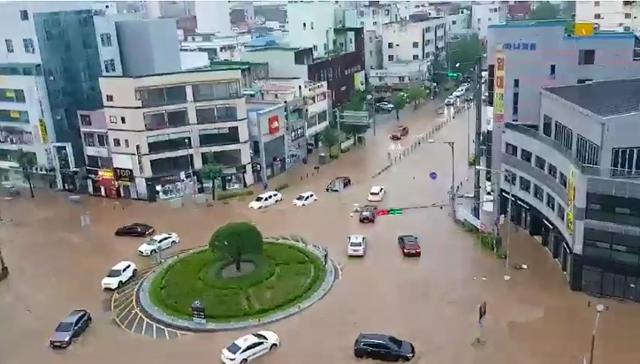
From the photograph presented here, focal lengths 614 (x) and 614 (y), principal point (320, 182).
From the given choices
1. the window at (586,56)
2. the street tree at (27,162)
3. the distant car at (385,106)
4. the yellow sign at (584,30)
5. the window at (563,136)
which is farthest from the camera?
the distant car at (385,106)

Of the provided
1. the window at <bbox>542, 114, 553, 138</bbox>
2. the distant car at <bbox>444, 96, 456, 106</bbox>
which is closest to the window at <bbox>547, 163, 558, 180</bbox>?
the window at <bbox>542, 114, 553, 138</bbox>

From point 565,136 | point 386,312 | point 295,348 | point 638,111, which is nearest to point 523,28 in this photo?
point 565,136

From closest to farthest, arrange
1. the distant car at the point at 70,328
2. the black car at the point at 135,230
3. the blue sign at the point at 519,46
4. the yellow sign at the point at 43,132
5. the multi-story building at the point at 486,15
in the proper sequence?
1. the distant car at the point at 70,328
2. the blue sign at the point at 519,46
3. the black car at the point at 135,230
4. the yellow sign at the point at 43,132
5. the multi-story building at the point at 486,15

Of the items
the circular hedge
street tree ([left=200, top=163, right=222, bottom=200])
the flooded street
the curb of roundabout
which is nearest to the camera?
the flooded street

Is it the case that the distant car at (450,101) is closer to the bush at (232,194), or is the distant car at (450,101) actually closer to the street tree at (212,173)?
the bush at (232,194)

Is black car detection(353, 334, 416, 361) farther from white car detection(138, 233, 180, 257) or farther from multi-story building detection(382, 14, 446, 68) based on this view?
multi-story building detection(382, 14, 446, 68)

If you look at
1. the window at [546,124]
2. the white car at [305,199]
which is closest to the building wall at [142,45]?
the white car at [305,199]

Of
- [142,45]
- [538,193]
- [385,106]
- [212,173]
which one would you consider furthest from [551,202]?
[385,106]
